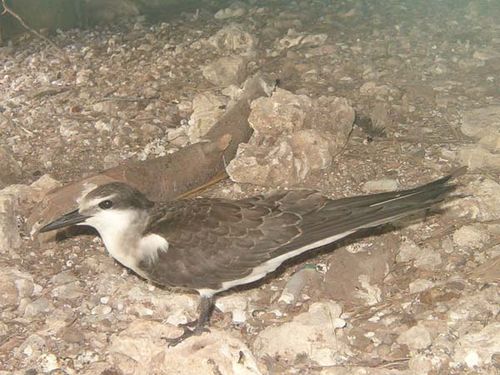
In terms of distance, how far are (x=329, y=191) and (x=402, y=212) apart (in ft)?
4.39

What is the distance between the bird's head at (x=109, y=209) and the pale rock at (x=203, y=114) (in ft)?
5.59

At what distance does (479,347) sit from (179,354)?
159 centimetres

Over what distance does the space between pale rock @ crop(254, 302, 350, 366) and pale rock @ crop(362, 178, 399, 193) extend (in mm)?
1384

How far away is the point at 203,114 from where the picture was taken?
6.56m

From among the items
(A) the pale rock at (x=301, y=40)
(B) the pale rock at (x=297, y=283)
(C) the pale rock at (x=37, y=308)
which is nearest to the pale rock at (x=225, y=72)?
(A) the pale rock at (x=301, y=40)

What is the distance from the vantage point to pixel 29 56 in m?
7.67

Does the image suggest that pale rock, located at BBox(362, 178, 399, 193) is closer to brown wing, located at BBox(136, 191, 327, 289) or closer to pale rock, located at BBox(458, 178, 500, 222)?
pale rock, located at BBox(458, 178, 500, 222)

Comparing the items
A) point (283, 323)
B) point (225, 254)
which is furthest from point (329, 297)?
point (225, 254)

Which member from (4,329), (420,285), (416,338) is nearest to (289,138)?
(420,285)

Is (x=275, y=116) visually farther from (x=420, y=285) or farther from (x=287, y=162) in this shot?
(x=420, y=285)

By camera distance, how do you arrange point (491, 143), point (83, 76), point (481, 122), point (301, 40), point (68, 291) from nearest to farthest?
point (68, 291) → point (491, 143) → point (481, 122) → point (83, 76) → point (301, 40)

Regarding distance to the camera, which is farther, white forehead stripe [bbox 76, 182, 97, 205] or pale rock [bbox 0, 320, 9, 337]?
white forehead stripe [bbox 76, 182, 97, 205]

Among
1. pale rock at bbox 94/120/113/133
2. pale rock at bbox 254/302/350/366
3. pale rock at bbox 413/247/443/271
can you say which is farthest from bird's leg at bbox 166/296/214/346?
pale rock at bbox 94/120/113/133

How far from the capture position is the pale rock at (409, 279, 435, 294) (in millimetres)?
4879
